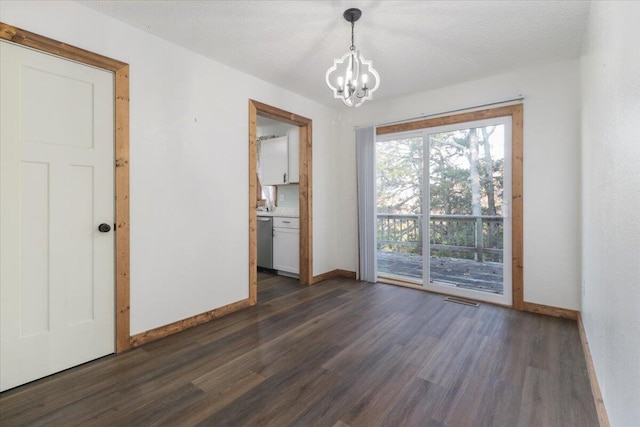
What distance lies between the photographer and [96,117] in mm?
2205

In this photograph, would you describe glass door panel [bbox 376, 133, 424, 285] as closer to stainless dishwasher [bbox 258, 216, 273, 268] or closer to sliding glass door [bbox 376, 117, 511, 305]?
sliding glass door [bbox 376, 117, 511, 305]

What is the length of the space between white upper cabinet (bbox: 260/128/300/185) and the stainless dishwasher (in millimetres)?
662

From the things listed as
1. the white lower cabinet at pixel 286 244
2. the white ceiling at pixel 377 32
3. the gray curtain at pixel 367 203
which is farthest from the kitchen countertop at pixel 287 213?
the white ceiling at pixel 377 32

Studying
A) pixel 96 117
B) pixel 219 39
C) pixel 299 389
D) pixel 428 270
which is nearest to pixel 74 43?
pixel 96 117

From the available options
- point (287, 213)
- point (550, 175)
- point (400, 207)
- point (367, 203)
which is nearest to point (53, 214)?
point (287, 213)

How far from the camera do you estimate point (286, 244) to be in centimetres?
454

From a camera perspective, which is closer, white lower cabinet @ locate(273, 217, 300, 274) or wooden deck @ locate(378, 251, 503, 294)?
wooden deck @ locate(378, 251, 503, 294)

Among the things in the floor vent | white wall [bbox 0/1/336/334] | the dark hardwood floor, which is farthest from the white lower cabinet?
the floor vent

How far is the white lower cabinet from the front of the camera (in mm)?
4410

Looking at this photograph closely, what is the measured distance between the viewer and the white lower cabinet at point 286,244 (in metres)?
4.41

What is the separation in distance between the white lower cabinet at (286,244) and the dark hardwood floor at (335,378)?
1512mm

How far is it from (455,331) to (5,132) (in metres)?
3.64

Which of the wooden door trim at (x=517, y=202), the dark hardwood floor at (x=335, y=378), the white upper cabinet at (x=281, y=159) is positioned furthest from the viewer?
the white upper cabinet at (x=281, y=159)

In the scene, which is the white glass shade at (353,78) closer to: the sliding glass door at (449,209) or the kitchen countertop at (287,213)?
the sliding glass door at (449,209)
